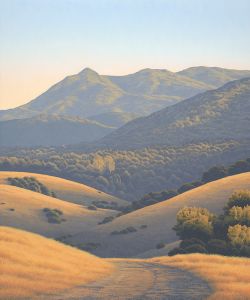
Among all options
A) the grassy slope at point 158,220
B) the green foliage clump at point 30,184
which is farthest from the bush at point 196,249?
the green foliage clump at point 30,184

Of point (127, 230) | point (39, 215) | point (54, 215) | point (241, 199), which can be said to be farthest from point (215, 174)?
point (241, 199)

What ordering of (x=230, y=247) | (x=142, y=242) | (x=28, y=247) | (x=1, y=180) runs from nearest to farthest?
1. (x=28, y=247)
2. (x=230, y=247)
3. (x=142, y=242)
4. (x=1, y=180)

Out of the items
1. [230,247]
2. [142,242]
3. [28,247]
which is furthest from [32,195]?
[28,247]

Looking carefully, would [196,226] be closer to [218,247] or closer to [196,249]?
[196,249]

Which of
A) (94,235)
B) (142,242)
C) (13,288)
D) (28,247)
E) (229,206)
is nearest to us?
(13,288)

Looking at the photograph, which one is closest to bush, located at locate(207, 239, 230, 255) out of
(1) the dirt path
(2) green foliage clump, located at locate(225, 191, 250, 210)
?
(2) green foliage clump, located at locate(225, 191, 250, 210)

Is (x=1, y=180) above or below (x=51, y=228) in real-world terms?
above

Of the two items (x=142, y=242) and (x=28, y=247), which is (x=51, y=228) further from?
(x=28, y=247)
